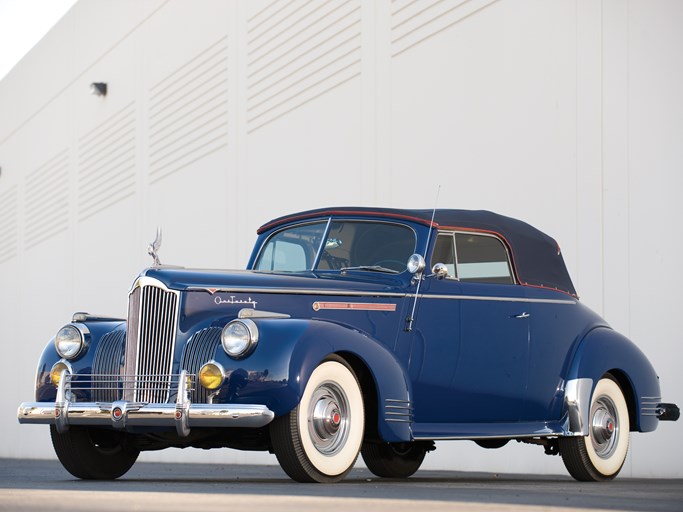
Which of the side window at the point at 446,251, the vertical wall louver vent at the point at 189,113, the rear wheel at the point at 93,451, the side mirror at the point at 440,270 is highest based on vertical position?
the vertical wall louver vent at the point at 189,113

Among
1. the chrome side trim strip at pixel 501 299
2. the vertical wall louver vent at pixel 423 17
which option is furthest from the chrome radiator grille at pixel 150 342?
the vertical wall louver vent at pixel 423 17

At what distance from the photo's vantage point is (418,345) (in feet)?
26.1

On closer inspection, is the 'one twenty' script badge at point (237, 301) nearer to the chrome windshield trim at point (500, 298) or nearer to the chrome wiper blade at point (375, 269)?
the chrome wiper blade at point (375, 269)

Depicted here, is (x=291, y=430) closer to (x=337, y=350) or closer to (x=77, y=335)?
(x=337, y=350)

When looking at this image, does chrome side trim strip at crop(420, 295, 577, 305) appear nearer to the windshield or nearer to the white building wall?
the windshield

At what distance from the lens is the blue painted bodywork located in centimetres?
700

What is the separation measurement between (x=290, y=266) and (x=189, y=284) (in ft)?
4.82

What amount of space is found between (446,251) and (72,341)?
8.72ft


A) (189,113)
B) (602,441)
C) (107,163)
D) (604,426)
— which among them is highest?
(189,113)

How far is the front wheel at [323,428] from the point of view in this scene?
6.86 m

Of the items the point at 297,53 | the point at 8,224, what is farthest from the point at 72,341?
the point at 8,224

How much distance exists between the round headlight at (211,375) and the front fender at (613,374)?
300cm

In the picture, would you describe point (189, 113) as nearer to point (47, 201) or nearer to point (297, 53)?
point (297, 53)

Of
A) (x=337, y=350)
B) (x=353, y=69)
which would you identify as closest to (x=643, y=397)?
(x=337, y=350)
